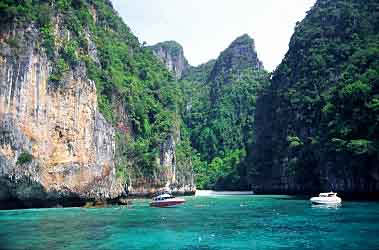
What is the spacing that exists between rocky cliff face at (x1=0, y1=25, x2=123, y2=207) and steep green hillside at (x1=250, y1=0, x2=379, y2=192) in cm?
2480

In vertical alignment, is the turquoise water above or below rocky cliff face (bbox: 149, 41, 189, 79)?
below

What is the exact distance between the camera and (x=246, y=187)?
289 ft

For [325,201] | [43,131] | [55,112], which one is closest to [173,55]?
[55,112]

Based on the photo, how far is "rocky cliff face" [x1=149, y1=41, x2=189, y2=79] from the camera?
153 m

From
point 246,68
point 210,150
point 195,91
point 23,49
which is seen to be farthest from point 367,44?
point 195,91

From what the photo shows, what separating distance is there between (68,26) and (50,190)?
17.4 meters

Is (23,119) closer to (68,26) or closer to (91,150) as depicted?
(91,150)

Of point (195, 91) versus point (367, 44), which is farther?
point (195, 91)

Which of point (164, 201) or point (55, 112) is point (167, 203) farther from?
point (55, 112)

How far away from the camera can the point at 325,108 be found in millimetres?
52375

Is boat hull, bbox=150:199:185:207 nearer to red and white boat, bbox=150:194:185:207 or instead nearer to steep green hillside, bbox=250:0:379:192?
red and white boat, bbox=150:194:185:207

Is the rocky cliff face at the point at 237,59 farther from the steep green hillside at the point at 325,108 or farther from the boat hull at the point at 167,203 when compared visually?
the boat hull at the point at 167,203

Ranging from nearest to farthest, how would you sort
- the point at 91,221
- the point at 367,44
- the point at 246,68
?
1. the point at 91,221
2. the point at 367,44
3. the point at 246,68

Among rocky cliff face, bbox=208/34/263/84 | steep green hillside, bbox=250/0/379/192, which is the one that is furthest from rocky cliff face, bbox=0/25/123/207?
rocky cliff face, bbox=208/34/263/84
